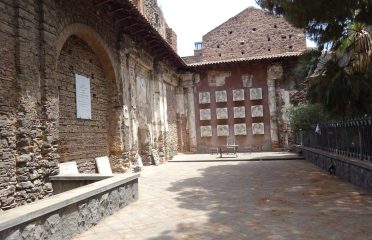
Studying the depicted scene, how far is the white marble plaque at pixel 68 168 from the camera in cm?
800

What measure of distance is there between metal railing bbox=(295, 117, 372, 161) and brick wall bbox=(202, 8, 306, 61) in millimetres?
9443

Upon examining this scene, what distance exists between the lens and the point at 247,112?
1942 centimetres

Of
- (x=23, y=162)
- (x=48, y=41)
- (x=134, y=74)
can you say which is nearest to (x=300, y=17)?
(x=48, y=41)

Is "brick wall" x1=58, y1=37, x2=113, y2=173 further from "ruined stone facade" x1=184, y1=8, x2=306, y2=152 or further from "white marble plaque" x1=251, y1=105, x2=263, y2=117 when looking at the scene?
"white marble plaque" x1=251, y1=105, x2=263, y2=117

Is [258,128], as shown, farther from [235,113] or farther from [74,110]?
[74,110]

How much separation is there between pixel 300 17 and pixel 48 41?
5196mm

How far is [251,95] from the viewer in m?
19.3

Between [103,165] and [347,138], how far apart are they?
6.56 m

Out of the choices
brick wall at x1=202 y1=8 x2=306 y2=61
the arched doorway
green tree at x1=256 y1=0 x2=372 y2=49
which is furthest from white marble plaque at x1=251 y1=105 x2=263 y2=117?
green tree at x1=256 y1=0 x2=372 y2=49

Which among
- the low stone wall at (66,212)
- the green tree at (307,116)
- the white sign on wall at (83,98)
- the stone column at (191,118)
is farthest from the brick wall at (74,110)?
the stone column at (191,118)

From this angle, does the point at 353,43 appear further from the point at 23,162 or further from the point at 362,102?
the point at 23,162

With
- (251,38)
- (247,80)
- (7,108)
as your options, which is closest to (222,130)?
(247,80)

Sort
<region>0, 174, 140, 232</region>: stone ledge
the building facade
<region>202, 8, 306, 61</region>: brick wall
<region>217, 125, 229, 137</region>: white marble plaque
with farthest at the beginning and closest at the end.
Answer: <region>202, 8, 306, 61</region>: brick wall < <region>217, 125, 229, 137</region>: white marble plaque < the building facade < <region>0, 174, 140, 232</region>: stone ledge

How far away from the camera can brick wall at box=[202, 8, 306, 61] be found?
809 inches
